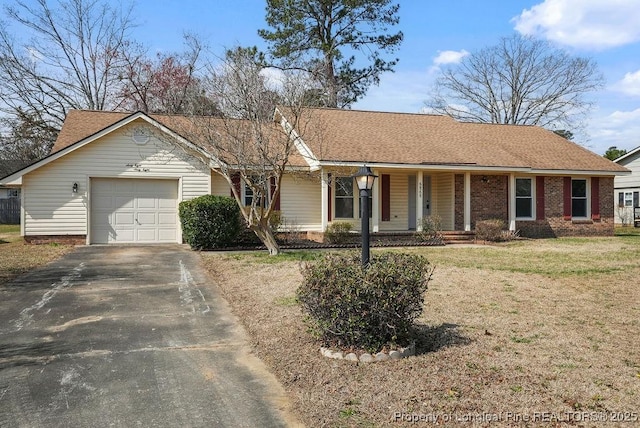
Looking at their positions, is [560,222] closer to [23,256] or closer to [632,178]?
[632,178]

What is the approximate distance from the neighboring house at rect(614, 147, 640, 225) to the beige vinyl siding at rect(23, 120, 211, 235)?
2720 centimetres

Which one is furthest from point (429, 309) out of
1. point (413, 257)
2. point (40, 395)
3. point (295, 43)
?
point (295, 43)

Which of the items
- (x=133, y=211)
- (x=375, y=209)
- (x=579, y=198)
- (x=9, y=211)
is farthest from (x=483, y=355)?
(x=9, y=211)

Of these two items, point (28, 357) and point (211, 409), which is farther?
point (28, 357)

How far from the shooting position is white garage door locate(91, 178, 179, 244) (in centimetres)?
1739

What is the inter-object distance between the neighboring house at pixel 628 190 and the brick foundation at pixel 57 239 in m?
29.9

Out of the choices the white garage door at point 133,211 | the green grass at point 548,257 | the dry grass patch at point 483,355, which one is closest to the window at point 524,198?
the green grass at point 548,257

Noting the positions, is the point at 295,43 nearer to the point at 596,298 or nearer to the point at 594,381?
the point at 596,298

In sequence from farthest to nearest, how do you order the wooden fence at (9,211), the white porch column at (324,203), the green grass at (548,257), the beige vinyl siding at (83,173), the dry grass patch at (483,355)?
the wooden fence at (9,211) → the white porch column at (324,203) → the beige vinyl siding at (83,173) → the green grass at (548,257) → the dry grass patch at (483,355)

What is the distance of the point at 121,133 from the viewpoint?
17312mm

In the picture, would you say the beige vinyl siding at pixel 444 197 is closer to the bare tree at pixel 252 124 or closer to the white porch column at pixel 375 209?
the white porch column at pixel 375 209

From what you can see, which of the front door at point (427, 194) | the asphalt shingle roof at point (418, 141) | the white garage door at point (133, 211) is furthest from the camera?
the front door at point (427, 194)

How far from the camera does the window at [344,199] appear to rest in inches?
770

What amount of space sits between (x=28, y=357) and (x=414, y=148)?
16.5m
